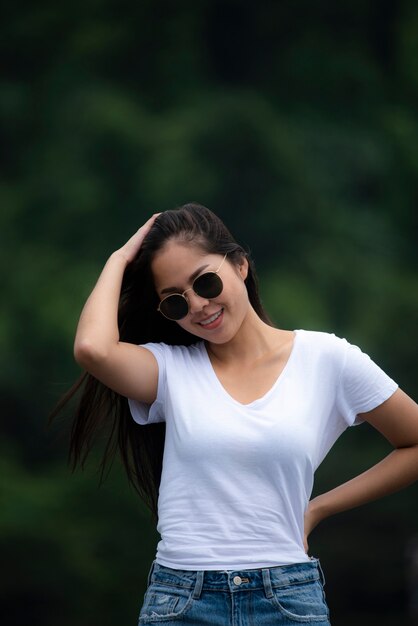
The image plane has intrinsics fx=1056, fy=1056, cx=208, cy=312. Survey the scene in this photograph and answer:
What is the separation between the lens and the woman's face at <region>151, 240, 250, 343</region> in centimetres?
212

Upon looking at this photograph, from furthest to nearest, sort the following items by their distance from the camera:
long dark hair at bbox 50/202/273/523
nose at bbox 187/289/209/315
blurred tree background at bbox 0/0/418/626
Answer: blurred tree background at bbox 0/0/418/626 < long dark hair at bbox 50/202/273/523 < nose at bbox 187/289/209/315

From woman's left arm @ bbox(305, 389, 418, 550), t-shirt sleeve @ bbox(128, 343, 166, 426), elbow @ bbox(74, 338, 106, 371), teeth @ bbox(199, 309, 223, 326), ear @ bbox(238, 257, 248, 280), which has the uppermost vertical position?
ear @ bbox(238, 257, 248, 280)

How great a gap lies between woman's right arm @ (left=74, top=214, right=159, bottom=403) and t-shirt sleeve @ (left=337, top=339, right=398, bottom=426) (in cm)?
38

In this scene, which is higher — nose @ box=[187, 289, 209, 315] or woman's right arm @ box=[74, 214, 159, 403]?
nose @ box=[187, 289, 209, 315]

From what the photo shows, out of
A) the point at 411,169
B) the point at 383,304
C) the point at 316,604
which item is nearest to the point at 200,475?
the point at 316,604

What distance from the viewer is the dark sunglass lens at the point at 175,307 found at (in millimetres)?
2119

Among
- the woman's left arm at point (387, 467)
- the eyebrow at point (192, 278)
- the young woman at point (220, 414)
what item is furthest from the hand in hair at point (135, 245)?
the woman's left arm at point (387, 467)

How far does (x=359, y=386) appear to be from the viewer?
215 cm

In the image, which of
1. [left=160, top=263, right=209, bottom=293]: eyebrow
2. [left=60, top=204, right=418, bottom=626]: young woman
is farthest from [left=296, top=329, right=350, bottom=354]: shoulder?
[left=160, top=263, right=209, bottom=293]: eyebrow

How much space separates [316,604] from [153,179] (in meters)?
2.22

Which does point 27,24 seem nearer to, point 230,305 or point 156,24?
point 156,24

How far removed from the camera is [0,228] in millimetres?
3879

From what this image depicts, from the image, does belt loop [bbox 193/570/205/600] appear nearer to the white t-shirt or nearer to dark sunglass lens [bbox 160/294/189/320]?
the white t-shirt

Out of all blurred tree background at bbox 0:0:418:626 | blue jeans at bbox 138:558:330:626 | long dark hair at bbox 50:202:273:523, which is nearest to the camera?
blue jeans at bbox 138:558:330:626
